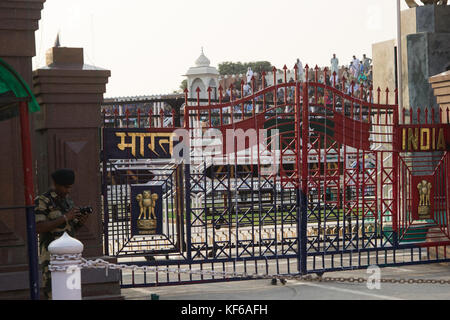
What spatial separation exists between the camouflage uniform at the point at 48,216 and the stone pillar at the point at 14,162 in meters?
0.74

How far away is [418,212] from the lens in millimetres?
10906

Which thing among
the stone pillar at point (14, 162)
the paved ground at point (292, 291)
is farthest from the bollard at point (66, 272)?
the paved ground at point (292, 291)

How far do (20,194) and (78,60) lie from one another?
1741mm

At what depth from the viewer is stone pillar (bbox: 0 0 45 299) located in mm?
8180

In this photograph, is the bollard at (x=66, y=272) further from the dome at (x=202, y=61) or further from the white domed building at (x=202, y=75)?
the dome at (x=202, y=61)

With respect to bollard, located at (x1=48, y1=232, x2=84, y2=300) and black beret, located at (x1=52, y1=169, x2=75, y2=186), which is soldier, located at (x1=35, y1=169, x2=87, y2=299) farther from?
bollard, located at (x1=48, y1=232, x2=84, y2=300)

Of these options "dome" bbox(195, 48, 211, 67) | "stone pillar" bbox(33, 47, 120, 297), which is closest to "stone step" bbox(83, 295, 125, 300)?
"stone pillar" bbox(33, 47, 120, 297)

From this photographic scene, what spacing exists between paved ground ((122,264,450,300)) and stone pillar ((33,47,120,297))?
3.40ft

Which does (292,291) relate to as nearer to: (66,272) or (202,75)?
(66,272)

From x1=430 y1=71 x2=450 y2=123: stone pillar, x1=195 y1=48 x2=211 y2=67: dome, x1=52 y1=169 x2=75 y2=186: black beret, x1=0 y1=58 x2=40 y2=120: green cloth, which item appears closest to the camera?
x1=0 y1=58 x2=40 y2=120: green cloth

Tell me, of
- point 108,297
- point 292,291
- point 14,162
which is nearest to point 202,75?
point 292,291

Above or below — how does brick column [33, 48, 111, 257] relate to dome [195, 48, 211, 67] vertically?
below
